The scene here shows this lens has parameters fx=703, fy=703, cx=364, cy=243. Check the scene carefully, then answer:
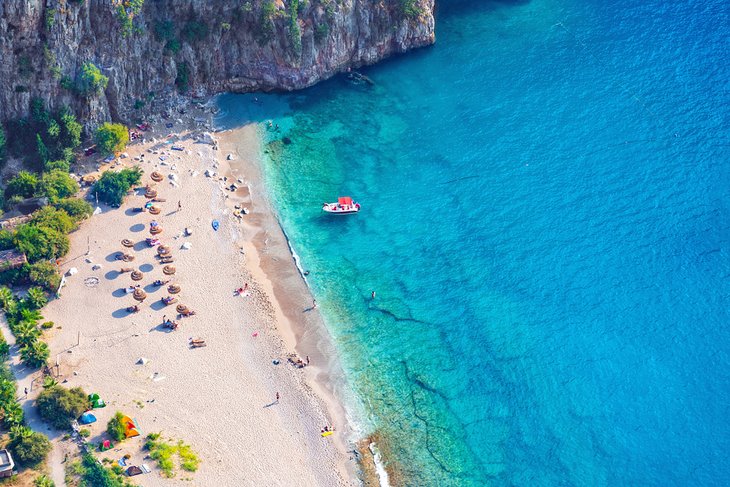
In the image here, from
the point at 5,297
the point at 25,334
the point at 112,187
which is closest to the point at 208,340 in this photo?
the point at 25,334

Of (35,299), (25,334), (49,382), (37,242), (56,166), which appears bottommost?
(49,382)

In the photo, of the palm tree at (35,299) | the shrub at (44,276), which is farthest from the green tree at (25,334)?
the shrub at (44,276)

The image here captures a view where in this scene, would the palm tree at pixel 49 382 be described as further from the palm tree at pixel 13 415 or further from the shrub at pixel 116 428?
the shrub at pixel 116 428

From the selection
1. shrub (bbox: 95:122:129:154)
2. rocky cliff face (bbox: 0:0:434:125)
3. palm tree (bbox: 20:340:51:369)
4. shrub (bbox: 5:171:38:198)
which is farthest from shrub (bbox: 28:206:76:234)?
palm tree (bbox: 20:340:51:369)

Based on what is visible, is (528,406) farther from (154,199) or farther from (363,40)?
(363,40)

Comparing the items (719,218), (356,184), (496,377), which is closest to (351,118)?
(356,184)

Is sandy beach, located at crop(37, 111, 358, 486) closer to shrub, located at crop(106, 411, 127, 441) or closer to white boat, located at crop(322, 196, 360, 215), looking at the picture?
shrub, located at crop(106, 411, 127, 441)

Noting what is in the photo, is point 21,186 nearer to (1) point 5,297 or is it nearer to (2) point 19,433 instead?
(1) point 5,297
